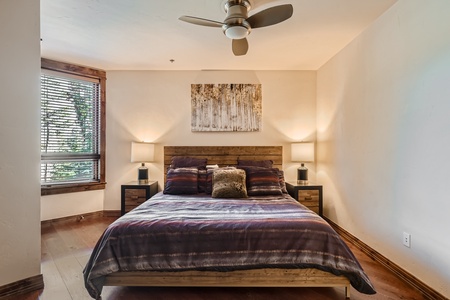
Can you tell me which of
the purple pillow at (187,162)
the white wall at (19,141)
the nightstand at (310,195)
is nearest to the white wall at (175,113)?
the purple pillow at (187,162)

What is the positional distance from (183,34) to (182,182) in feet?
6.17

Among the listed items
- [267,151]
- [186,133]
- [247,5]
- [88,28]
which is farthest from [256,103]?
[88,28]

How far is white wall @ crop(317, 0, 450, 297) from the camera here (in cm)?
181

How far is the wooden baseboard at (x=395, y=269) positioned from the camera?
1.87m

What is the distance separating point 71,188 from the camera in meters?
3.75

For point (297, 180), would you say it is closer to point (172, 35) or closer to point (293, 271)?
point (293, 271)

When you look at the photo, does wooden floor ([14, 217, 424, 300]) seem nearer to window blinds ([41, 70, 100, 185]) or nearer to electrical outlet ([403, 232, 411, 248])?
electrical outlet ([403, 232, 411, 248])

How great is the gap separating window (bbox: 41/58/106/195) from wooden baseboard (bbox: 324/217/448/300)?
393 cm

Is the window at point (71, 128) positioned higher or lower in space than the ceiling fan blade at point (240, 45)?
lower

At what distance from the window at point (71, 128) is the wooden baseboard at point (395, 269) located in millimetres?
3932

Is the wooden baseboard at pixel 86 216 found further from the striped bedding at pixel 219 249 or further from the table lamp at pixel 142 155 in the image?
the striped bedding at pixel 219 249

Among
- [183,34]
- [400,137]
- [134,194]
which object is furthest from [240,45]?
[134,194]

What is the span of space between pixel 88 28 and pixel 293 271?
128 inches

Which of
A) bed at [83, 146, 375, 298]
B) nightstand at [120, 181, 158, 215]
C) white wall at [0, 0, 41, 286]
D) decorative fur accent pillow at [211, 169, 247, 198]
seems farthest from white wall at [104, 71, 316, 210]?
bed at [83, 146, 375, 298]
